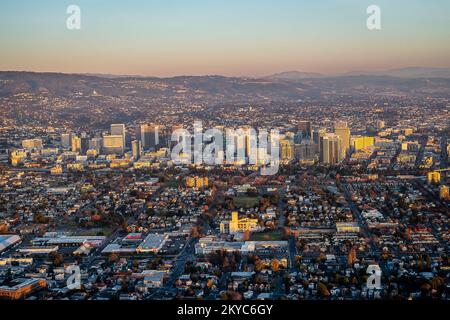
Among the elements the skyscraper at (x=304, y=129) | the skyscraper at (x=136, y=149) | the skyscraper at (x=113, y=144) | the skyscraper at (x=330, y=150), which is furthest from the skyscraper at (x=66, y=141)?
the skyscraper at (x=330, y=150)

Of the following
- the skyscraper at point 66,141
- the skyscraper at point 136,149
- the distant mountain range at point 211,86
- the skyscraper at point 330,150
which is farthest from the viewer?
the distant mountain range at point 211,86

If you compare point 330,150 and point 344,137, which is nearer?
point 330,150

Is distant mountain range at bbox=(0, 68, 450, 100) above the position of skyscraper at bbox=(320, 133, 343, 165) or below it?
above

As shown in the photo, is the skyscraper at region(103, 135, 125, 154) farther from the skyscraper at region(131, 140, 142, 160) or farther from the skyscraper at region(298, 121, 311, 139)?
the skyscraper at region(298, 121, 311, 139)

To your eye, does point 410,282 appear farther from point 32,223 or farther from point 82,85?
point 82,85

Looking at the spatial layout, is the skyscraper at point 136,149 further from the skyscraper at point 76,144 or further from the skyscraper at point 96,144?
the skyscraper at point 76,144

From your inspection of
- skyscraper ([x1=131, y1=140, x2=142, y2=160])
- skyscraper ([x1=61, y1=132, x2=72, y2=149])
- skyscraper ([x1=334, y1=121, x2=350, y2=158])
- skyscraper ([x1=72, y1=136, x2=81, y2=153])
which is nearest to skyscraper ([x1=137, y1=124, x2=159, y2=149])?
skyscraper ([x1=131, y1=140, x2=142, y2=160])

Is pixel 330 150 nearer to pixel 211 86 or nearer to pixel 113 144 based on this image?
pixel 113 144

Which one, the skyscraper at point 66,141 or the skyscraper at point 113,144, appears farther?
the skyscraper at point 66,141

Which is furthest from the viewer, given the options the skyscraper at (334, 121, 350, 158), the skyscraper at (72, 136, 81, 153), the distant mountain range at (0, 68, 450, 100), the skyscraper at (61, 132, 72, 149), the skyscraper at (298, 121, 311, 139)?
the distant mountain range at (0, 68, 450, 100)

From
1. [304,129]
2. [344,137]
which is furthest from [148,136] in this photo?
[344,137]
